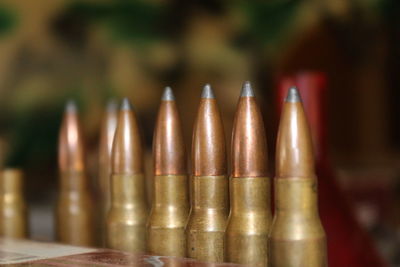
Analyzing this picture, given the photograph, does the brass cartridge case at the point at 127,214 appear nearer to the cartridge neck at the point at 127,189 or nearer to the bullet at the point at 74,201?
the cartridge neck at the point at 127,189

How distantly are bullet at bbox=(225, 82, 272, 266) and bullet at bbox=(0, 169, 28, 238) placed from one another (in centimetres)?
71

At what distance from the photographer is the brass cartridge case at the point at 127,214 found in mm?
1168

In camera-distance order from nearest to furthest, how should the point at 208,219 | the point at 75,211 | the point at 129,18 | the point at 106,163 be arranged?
1. the point at 208,219
2. the point at 75,211
3. the point at 106,163
4. the point at 129,18

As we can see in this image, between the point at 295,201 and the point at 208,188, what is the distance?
0.17 m

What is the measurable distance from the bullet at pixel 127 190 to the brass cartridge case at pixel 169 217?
0.26ft

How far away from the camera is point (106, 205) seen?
154 centimetres

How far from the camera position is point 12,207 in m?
1.54

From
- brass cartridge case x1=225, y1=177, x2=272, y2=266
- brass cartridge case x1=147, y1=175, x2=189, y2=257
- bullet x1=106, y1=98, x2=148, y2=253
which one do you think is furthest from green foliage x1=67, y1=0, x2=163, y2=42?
brass cartridge case x1=225, y1=177, x2=272, y2=266

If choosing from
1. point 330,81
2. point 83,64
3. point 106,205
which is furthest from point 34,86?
point 330,81

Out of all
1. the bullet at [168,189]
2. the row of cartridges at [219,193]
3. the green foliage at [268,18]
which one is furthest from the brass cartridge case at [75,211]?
the green foliage at [268,18]

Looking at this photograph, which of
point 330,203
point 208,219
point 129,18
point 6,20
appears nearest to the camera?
point 208,219

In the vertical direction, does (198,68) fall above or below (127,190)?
above

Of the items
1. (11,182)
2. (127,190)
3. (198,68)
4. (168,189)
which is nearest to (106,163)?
(11,182)

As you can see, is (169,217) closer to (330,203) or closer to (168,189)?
(168,189)
